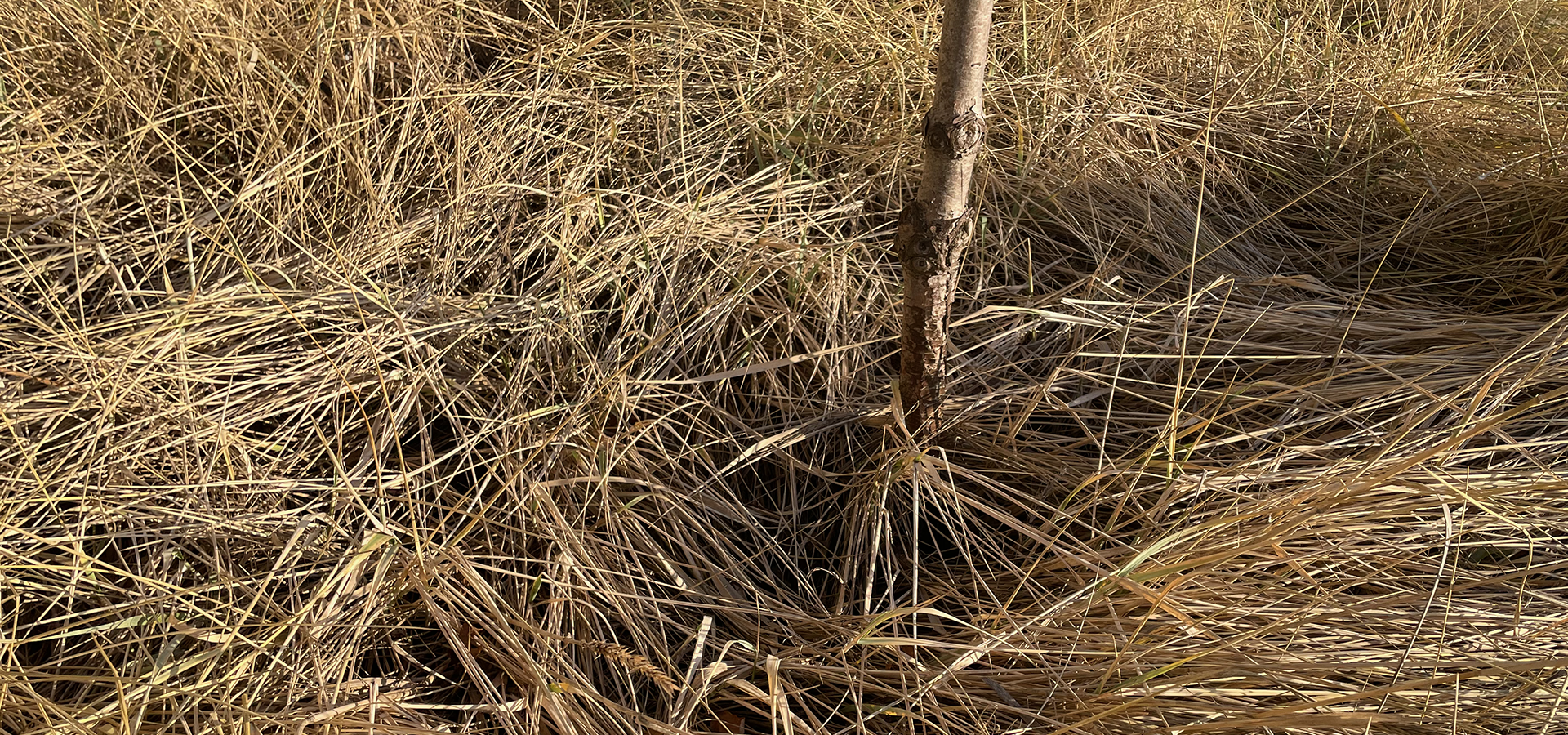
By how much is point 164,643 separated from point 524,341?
586 millimetres

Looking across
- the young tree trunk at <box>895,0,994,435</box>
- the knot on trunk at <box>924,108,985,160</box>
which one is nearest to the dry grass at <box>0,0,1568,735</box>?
the young tree trunk at <box>895,0,994,435</box>

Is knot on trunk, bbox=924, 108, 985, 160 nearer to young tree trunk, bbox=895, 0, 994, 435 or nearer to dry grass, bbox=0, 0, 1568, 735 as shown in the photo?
young tree trunk, bbox=895, 0, 994, 435

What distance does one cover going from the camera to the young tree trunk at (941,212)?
1074 millimetres

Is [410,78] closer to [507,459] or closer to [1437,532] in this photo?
[507,459]

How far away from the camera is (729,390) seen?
4.78 feet

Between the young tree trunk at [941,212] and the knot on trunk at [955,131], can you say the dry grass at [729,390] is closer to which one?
the young tree trunk at [941,212]

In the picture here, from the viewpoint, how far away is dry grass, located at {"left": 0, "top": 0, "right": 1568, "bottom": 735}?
1.09 m

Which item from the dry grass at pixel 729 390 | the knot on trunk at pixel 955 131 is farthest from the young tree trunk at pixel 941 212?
the dry grass at pixel 729 390

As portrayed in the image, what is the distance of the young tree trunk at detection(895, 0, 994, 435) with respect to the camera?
42.3 inches

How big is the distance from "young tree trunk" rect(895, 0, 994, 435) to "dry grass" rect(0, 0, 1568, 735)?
0.37 feet

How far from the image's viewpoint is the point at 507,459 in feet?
4.19

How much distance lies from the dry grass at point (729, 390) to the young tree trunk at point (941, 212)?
11 centimetres

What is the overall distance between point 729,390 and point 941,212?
45 cm

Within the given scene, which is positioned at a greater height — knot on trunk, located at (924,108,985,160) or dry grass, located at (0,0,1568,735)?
→ knot on trunk, located at (924,108,985,160)
